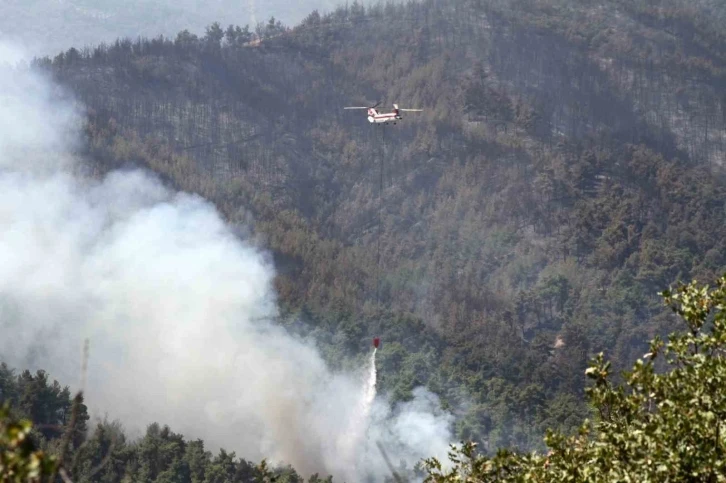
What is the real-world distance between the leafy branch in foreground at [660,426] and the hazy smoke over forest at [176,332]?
7802 cm

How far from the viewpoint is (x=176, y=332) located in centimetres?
12406

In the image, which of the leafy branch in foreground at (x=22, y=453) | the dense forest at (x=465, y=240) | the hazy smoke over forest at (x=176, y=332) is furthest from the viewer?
the dense forest at (x=465, y=240)

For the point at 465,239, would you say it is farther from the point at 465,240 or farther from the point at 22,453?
the point at 22,453

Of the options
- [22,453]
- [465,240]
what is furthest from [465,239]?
[22,453]

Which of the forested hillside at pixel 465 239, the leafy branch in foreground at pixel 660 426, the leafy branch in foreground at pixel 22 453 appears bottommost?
the forested hillside at pixel 465 239

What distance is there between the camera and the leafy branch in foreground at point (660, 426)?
87.6ft

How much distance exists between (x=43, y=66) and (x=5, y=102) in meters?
29.5

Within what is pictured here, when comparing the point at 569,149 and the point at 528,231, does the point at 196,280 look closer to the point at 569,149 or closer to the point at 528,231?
the point at 528,231

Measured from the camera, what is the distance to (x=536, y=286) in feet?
541

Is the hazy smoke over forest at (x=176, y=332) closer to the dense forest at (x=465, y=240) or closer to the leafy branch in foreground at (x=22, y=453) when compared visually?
the dense forest at (x=465, y=240)

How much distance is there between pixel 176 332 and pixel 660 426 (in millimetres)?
99983

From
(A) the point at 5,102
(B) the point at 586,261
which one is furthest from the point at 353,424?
(A) the point at 5,102

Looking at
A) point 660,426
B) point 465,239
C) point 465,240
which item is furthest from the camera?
point 465,239

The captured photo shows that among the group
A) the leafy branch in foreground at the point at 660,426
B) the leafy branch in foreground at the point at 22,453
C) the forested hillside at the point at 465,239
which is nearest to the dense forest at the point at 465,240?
the forested hillside at the point at 465,239
